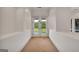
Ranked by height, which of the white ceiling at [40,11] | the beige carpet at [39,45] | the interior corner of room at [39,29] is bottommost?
the beige carpet at [39,45]

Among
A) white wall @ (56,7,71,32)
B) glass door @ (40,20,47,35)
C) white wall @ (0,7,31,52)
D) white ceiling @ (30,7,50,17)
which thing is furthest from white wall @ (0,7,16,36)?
white wall @ (56,7,71,32)

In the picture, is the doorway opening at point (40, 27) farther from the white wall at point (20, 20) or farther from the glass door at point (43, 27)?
the white wall at point (20, 20)

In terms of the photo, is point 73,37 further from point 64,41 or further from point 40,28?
point 40,28

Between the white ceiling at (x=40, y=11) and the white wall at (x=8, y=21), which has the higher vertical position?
the white ceiling at (x=40, y=11)

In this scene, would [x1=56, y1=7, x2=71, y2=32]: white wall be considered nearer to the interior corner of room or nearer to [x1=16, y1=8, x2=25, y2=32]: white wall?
the interior corner of room

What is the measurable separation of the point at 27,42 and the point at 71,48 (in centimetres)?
56

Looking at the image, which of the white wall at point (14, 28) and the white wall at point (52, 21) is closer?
the white wall at point (14, 28)

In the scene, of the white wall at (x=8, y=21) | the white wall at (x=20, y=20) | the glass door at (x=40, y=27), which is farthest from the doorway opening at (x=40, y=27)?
the white wall at (x=8, y=21)

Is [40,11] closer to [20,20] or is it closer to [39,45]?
[20,20]
